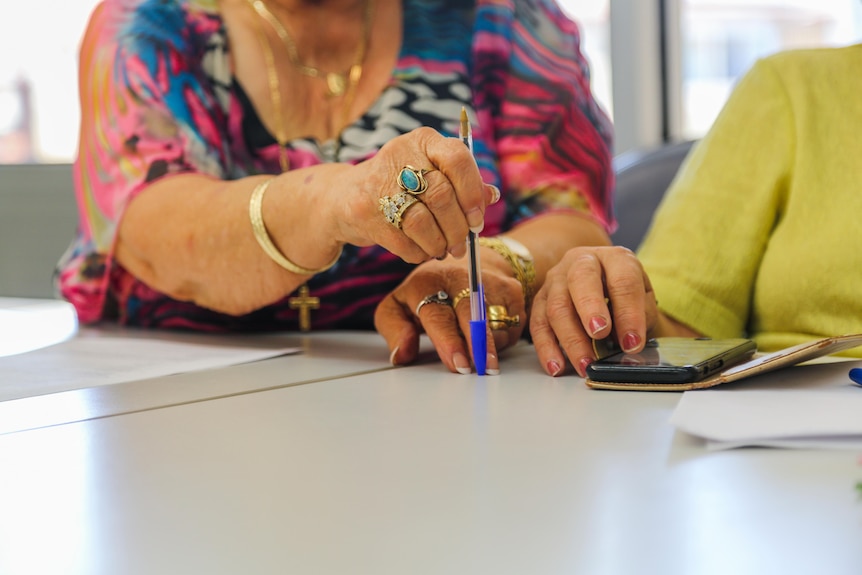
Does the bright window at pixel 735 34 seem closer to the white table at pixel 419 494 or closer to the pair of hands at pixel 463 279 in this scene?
the pair of hands at pixel 463 279

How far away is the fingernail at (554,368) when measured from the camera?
3.04 feet

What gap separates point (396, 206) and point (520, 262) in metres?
0.24

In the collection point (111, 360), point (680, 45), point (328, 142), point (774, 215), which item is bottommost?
point (111, 360)

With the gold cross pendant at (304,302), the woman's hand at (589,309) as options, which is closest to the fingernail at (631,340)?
the woman's hand at (589,309)

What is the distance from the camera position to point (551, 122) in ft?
4.45

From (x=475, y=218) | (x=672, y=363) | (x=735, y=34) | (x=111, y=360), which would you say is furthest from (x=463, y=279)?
(x=735, y=34)

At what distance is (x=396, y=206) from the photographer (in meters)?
0.90

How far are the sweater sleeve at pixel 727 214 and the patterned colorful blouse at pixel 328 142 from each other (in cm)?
12

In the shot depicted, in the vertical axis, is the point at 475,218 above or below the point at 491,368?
above

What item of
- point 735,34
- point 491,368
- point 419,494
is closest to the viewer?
point 419,494

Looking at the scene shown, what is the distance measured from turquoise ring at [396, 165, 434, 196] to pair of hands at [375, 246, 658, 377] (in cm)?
16

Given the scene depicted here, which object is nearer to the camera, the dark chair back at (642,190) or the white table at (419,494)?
the white table at (419,494)

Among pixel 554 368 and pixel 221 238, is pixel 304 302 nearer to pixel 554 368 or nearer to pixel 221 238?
pixel 221 238

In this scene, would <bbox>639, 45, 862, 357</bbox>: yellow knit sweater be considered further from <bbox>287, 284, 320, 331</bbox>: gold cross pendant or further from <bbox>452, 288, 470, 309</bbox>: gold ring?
<bbox>287, 284, 320, 331</bbox>: gold cross pendant
